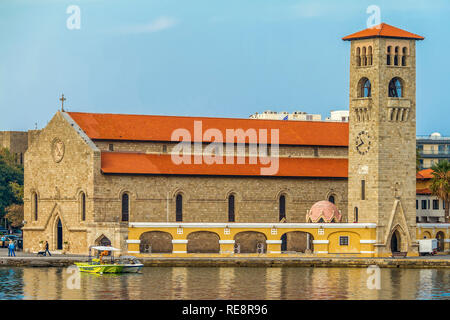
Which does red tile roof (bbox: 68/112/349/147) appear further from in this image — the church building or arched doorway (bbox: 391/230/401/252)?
arched doorway (bbox: 391/230/401/252)

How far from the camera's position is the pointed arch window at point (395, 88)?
11269cm

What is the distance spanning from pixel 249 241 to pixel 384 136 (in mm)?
14226

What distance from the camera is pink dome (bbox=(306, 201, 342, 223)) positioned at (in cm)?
11125

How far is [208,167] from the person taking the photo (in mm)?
114312

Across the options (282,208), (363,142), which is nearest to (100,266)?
(282,208)

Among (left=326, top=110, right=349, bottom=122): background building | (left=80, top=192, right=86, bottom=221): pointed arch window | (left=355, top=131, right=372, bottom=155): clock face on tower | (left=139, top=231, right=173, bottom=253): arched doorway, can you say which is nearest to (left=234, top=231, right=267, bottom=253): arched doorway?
(left=139, top=231, right=173, bottom=253): arched doorway

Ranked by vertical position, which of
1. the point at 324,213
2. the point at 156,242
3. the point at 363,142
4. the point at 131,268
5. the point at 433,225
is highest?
the point at 363,142

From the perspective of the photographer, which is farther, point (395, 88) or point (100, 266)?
point (395, 88)

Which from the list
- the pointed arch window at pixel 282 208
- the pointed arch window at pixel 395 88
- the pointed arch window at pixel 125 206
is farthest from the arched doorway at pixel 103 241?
the pointed arch window at pixel 395 88

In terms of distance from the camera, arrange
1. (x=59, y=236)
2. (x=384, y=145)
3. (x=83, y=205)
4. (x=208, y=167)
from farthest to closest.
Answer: (x=208, y=167) → (x=59, y=236) → (x=83, y=205) → (x=384, y=145)

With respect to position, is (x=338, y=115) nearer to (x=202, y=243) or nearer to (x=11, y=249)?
(x=202, y=243)

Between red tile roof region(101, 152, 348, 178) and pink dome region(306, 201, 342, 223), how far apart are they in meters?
4.40
